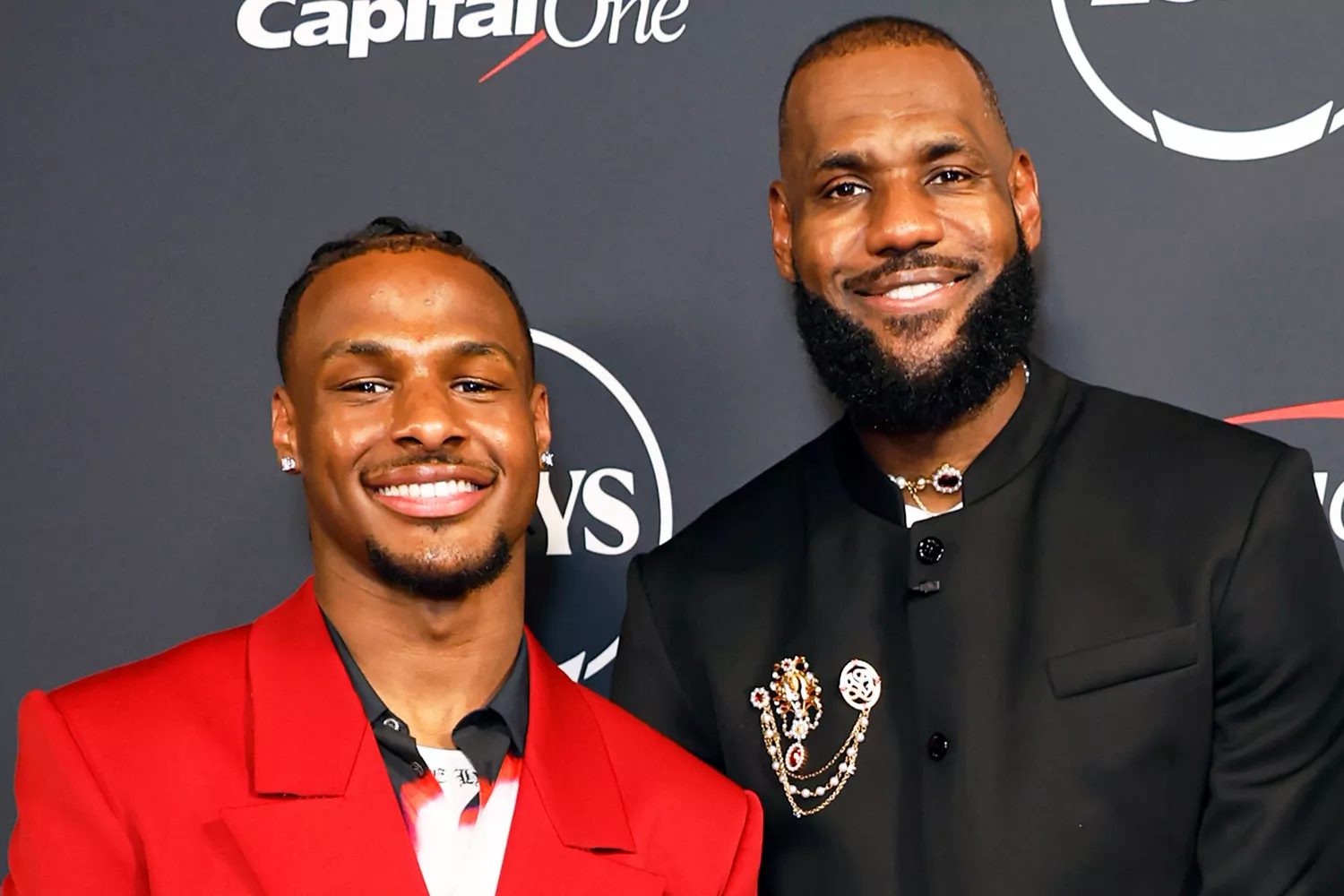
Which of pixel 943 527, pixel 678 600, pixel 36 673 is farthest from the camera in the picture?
pixel 36 673

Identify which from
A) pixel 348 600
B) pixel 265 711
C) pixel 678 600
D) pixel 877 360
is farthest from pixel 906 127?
pixel 265 711

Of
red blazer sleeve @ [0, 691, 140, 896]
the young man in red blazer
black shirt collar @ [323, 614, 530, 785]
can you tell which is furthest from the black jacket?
red blazer sleeve @ [0, 691, 140, 896]

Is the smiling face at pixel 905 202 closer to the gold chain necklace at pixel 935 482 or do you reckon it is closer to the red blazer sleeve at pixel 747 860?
the gold chain necklace at pixel 935 482

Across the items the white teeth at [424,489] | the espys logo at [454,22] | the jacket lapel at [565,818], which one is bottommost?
the jacket lapel at [565,818]

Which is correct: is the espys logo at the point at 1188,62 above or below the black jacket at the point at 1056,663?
above

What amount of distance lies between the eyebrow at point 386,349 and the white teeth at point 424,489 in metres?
0.15

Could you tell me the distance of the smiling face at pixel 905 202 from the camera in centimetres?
225

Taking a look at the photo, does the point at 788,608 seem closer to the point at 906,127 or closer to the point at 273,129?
the point at 906,127

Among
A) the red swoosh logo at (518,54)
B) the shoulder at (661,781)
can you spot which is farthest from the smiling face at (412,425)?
the red swoosh logo at (518,54)

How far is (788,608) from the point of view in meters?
2.37

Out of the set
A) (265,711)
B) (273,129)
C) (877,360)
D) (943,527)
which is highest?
(273,129)

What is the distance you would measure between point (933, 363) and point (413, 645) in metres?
0.70

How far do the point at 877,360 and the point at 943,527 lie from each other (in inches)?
8.6

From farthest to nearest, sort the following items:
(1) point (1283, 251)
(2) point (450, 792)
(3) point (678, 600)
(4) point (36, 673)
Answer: (4) point (36, 673) → (1) point (1283, 251) → (3) point (678, 600) → (2) point (450, 792)
